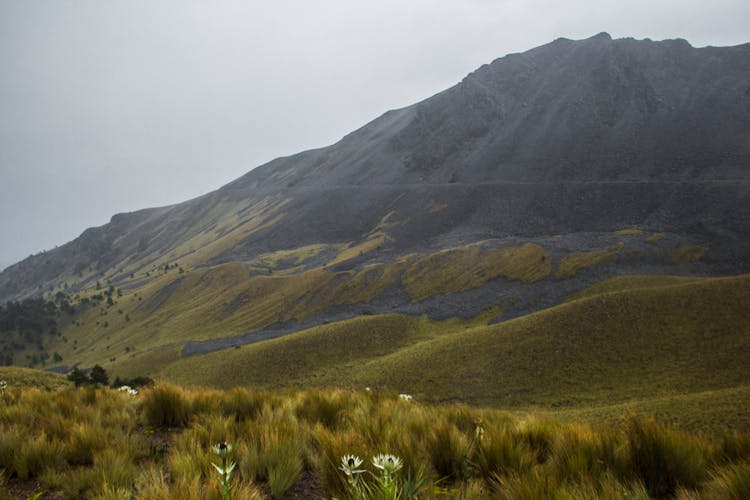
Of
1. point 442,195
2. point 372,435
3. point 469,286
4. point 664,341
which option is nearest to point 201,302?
point 469,286

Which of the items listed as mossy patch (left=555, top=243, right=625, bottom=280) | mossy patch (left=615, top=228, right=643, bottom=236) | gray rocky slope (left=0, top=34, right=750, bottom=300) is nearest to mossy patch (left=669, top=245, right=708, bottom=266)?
gray rocky slope (left=0, top=34, right=750, bottom=300)

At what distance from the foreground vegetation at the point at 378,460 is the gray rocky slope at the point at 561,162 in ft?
170

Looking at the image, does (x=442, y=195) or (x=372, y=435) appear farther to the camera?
(x=442, y=195)

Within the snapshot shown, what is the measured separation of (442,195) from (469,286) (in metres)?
47.0

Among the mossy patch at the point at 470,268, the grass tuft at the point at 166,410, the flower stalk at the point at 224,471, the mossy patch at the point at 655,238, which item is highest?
the flower stalk at the point at 224,471

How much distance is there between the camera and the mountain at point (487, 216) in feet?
169

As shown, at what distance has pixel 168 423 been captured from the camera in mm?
6016

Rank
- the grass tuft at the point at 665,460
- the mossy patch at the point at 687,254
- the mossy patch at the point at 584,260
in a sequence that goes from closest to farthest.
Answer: the grass tuft at the point at 665,460
the mossy patch at the point at 584,260
the mossy patch at the point at 687,254

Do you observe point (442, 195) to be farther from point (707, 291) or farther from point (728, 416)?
point (728, 416)

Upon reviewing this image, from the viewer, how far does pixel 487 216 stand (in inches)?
3216

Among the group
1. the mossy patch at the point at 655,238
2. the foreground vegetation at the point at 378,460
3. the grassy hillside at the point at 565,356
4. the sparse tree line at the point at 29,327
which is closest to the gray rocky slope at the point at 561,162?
the mossy patch at the point at 655,238

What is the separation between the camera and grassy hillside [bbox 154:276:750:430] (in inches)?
943

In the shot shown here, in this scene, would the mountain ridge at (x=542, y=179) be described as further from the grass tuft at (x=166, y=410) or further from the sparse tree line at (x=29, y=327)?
the grass tuft at (x=166, y=410)

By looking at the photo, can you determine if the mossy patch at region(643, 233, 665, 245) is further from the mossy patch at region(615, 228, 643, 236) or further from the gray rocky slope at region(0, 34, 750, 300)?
the gray rocky slope at region(0, 34, 750, 300)
